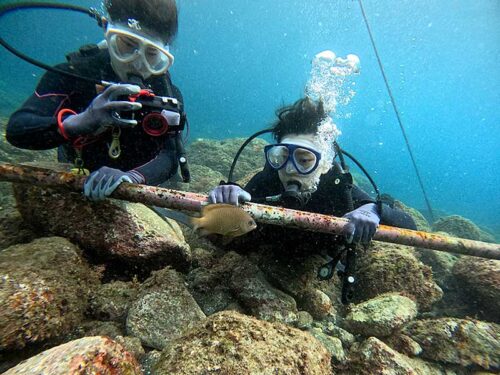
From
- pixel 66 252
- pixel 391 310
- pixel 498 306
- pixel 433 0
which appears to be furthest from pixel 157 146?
pixel 433 0

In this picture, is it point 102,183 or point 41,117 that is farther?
point 41,117

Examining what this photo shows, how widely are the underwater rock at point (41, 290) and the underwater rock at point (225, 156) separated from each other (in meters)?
7.94

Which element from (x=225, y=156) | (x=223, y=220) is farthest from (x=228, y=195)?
(x=225, y=156)

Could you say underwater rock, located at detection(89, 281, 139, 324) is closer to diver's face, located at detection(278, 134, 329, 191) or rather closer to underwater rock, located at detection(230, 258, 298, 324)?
underwater rock, located at detection(230, 258, 298, 324)

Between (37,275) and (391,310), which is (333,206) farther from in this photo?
(37,275)

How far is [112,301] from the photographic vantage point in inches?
102

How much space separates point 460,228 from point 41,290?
12318 mm

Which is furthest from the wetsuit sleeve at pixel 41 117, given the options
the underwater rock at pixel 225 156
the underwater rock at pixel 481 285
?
the underwater rock at pixel 225 156

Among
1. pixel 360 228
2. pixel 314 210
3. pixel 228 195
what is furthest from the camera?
pixel 314 210

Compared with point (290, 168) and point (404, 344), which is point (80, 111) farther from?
point (404, 344)

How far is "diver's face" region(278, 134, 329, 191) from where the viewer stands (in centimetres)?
341

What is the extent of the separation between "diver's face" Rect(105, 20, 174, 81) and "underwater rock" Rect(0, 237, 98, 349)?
220 centimetres

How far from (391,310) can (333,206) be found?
147 centimetres

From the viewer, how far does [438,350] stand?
2768 millimetres
